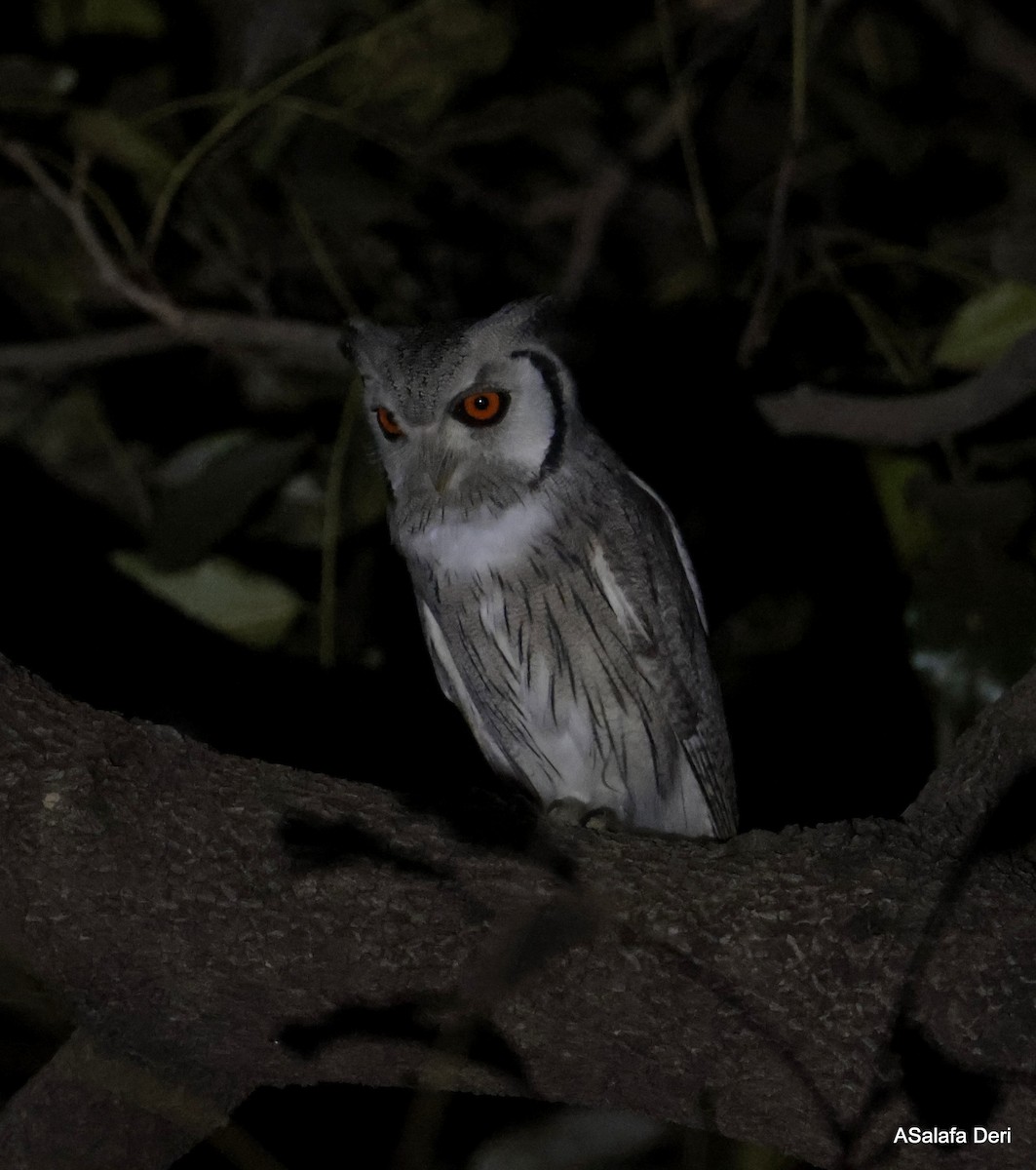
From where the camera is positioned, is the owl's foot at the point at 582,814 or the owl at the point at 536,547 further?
the owl's foot at the point at 582,814

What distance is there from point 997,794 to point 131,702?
4.28 feet

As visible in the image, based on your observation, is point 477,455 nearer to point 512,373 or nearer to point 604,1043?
point 512,373

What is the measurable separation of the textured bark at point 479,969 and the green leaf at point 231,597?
53 centimetres

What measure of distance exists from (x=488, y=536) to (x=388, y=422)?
0.62 ft

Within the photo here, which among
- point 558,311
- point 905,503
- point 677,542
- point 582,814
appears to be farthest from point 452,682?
point 905,503

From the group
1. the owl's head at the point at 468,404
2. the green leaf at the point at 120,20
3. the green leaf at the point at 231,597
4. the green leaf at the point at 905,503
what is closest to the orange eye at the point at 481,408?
the owl's head at the point at 468,404

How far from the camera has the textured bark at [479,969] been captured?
113 cm

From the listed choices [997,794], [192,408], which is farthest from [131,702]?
[997,794]

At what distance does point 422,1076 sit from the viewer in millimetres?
1198

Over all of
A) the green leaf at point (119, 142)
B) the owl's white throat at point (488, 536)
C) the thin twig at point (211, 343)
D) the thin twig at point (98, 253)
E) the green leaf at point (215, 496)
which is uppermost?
the green leaf at point (119, 142)

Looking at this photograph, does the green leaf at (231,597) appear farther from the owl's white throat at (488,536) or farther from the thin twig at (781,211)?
the thin twig at (781,211)

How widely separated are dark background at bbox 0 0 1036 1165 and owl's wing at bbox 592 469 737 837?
252 millimetres

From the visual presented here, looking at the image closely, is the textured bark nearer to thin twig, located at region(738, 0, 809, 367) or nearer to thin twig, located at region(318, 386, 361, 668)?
thin twig, located at region(318, 386, 361, 668)

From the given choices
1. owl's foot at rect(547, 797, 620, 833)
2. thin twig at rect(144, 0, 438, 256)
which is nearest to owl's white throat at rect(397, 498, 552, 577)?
owl's foot at rect(547, 797, 620, 833)
